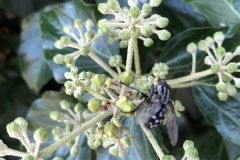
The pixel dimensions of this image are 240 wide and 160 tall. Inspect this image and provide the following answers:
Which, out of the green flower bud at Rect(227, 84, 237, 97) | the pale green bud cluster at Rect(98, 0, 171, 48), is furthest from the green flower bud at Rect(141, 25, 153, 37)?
the green flower bud at Rect(227, 84, 237, 97)

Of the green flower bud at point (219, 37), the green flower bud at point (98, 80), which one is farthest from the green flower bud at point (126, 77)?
the green flower bud at point (219, 37)

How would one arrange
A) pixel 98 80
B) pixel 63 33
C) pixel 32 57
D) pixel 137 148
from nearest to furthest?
pixel 98 80 < pixel 137 148 < pixel 63 33 < pixel 32 57

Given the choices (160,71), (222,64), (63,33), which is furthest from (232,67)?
(63,33)

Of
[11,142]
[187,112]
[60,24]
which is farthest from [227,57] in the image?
[11,142]

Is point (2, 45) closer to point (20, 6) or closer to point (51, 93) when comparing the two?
point (20, 6)

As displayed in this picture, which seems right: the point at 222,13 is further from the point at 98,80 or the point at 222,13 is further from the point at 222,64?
the point at 98,80

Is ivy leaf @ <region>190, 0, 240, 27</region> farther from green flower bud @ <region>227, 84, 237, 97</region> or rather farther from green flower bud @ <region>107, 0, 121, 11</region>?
green flower bud @ <region>107, 0, 121, 11</region>
